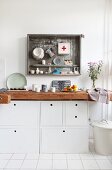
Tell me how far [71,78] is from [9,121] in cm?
143

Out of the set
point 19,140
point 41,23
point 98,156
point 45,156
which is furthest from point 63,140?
point 41,23

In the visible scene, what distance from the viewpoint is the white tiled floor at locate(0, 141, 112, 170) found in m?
2.77

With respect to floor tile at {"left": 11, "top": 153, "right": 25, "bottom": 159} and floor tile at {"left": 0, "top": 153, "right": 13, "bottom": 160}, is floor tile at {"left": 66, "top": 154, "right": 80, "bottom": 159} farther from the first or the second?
floor tile at {"left": 0, "top": 153, "right": 13, "bottom": 160}

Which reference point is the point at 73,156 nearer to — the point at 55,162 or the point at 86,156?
the point at 86,156

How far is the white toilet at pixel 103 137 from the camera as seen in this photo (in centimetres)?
312

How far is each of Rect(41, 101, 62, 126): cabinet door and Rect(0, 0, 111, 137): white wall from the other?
38.9 inches

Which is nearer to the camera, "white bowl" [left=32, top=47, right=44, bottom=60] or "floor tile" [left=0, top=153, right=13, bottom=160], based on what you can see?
"floor tile" [left=0, top=153, right=13, bottom=160]

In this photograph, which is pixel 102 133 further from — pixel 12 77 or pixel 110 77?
pixel 12 77

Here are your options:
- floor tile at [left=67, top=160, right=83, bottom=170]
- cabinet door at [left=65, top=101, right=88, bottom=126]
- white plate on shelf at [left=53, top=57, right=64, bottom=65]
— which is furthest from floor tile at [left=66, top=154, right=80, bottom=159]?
white plate on shelf at [left=53, top=57, right=64, bottom=65]

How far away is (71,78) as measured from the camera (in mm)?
3895

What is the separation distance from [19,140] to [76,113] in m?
1.02

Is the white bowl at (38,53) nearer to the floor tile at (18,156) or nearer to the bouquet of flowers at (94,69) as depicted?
the bouquet of flowers at (94,69)

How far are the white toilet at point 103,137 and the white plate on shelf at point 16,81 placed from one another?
5.11 feet

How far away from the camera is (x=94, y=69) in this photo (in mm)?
3775
